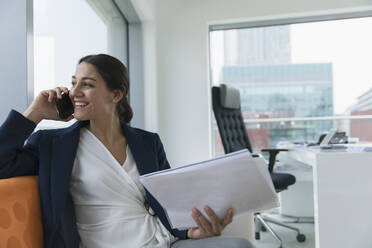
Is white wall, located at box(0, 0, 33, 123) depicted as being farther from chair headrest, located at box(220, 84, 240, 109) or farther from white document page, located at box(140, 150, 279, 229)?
chair headrest, located at box(220, 84, 240, 109)

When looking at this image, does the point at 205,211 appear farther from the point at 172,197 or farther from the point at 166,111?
the point at 166,111

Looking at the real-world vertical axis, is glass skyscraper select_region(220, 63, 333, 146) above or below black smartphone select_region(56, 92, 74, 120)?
above

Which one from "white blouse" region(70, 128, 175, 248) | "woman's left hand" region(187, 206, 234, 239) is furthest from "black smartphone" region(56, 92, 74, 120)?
"woman's left hand" region(187, 206, 234, 239)

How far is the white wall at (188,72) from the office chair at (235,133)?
540mm

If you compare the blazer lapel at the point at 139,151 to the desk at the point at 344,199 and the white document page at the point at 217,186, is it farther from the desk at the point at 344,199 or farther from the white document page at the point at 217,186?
the desk at the point at 344,199

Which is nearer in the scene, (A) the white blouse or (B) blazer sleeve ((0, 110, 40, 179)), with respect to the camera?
(B) blazer sleeve ((0, 110, 40, 179))

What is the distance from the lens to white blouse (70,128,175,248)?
42.9 inches

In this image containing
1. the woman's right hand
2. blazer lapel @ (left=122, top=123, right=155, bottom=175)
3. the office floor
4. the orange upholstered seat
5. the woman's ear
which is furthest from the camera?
the office floor

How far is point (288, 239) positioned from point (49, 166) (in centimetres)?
234

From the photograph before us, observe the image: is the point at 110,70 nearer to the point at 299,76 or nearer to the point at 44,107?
the point at 44,107

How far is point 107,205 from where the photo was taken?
111 centimetres

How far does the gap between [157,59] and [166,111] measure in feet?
1.95

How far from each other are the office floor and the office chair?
55 millimetres

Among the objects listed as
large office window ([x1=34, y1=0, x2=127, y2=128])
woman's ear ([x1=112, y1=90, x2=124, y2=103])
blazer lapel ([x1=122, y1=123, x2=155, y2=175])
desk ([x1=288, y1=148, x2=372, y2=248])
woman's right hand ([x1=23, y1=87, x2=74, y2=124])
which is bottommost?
desk ([x1=288, y1=148, x2=372, y2=248])
